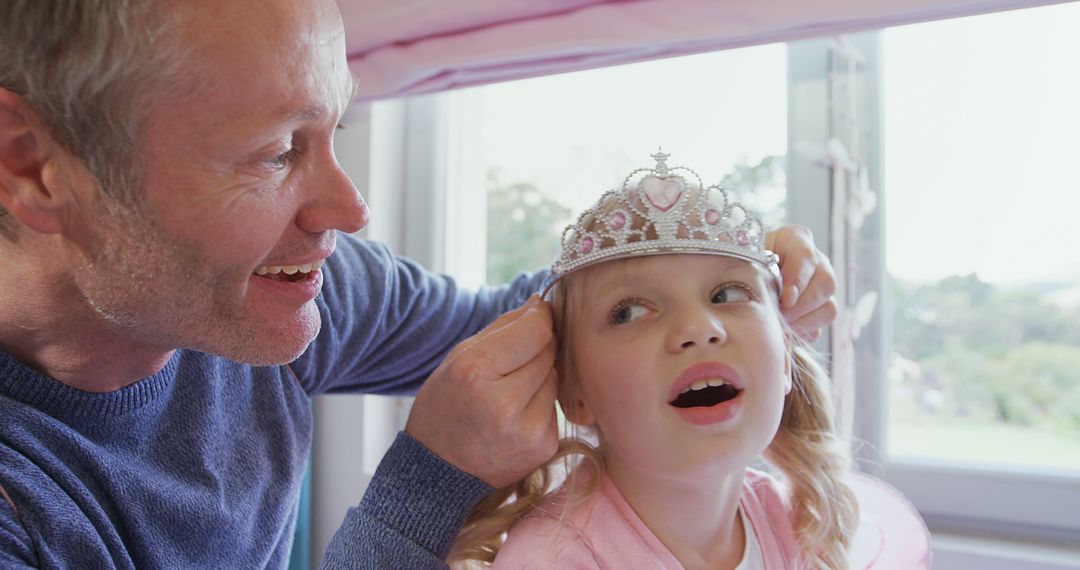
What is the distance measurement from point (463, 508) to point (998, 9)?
3.08 feet

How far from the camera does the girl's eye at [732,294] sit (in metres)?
0.93

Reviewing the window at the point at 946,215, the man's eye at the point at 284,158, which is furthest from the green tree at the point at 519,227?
the man's eye at the point at 284,158

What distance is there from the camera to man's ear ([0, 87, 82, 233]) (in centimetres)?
85

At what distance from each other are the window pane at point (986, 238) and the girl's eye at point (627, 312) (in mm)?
738

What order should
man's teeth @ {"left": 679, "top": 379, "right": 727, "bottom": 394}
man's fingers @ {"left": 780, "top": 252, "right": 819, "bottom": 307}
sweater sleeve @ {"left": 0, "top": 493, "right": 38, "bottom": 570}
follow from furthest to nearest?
man's fingers @ {"left": 780, "top": 252, "right": 819, "bottom": 307} → man's teeth @ {"left": 679, "top": 379, "right": 727, "bottom": 394} → sweater sleeve @ {"left": 0, "top": 493, "right": 38, "bottom": 570}

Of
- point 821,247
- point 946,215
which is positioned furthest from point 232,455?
point 946,215

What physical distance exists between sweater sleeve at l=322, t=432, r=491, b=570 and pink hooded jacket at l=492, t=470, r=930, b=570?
0.07m

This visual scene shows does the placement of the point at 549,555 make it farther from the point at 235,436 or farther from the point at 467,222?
the point at 467,222

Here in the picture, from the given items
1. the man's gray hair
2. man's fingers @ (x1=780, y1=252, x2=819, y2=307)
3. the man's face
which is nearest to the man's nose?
the man's face

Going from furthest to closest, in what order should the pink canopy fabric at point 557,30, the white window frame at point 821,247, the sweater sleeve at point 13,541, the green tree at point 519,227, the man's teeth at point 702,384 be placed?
the green tree at point 519,227 → the white window frame at point 821,247 → the pink canopy fabric at point 557,30 → the man's teeth at point 702,384 → the sweater sleeve at point 13,541

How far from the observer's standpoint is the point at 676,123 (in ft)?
5.26

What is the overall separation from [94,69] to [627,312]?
599mm

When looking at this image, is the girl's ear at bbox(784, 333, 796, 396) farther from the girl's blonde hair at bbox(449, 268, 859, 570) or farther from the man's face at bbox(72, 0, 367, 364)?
the man's face at bbox(72, 0, 367, 364)

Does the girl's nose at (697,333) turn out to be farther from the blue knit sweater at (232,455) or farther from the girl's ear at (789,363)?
the blue knit sweater at (232,455)
